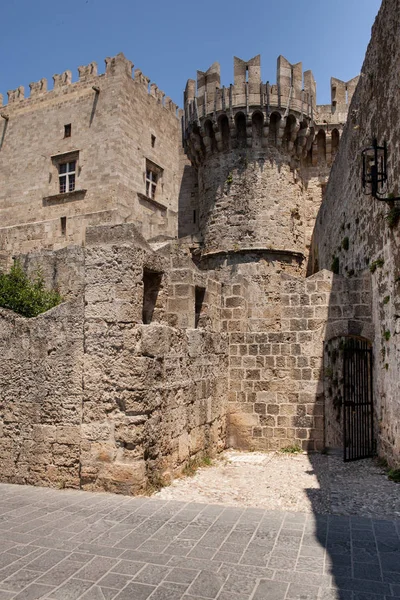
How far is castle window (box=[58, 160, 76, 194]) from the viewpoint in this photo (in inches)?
822

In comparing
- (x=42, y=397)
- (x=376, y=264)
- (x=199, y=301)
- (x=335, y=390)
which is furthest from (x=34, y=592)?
(x=335, y=390)

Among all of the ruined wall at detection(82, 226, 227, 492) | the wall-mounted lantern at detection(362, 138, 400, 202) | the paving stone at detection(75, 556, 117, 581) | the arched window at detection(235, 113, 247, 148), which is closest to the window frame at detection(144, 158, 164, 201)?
the arched window at detection(235, 113, 247, 148)

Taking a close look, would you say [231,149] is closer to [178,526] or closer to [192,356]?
[192,356]

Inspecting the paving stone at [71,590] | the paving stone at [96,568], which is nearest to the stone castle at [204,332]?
the paving stone at [96,568]

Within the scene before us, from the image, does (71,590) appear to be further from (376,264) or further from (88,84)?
(88,84)

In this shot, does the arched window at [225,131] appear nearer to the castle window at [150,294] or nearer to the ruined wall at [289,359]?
the ruined wall at [289,359]

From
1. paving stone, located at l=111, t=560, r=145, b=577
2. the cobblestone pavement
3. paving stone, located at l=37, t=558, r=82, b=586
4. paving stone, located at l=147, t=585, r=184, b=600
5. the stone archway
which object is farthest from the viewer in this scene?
the stone archway

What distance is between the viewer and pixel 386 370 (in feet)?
24.3

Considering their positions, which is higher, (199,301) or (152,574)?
(199,301)

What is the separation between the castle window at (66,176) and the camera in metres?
20.9

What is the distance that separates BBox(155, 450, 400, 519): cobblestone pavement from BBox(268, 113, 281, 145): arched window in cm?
1292

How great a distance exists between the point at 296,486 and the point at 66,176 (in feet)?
58.3

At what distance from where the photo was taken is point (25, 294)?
10898 mm

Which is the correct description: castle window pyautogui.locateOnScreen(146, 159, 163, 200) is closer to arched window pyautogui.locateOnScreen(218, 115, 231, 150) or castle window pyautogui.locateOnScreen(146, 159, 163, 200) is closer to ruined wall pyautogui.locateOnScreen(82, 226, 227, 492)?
arched window pyautogui.locateOnScreen(218, 115, 231, 150)
